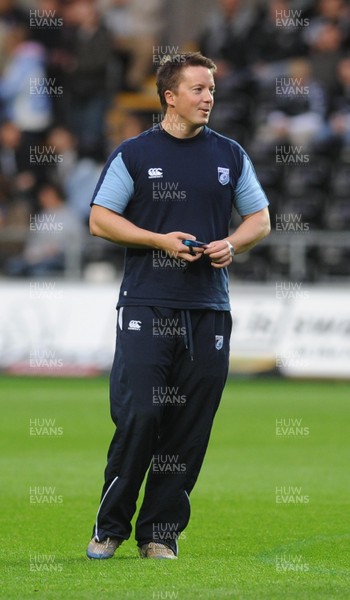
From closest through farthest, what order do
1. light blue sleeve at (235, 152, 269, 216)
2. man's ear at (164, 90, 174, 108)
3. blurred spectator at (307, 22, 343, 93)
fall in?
man's ear at (164, 90, 174, 108) < light blue sleeve at (235, 152, 269, 216) < blurred spectator at (307, 22, 343, 93)

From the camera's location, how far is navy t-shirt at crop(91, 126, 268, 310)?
23.2 ft

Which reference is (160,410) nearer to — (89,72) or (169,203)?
(169,203)

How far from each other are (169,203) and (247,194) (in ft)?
1.65

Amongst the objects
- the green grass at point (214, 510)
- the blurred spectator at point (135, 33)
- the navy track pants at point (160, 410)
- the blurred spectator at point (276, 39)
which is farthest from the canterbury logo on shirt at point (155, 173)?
the blurred spectator at point (135, 33)

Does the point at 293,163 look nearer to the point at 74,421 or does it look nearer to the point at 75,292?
the point at 75,292

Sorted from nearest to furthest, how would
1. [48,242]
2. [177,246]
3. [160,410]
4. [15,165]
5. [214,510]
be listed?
[177,246] → [160,410] → [214,510] → [48,242] → [15,165]

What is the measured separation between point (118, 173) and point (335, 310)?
13.0 meters

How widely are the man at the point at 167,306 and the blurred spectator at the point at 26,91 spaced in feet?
55.8

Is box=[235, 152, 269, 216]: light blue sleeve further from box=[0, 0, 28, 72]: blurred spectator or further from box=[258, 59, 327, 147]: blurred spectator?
box=[0, 0, 28, 72]: blurred spectator

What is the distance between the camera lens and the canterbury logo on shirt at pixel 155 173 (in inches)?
277

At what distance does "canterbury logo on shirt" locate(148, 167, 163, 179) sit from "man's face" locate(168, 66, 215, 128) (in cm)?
31

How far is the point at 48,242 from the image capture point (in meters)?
21.1

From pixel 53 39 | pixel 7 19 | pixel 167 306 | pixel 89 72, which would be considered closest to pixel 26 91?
pixel 89 72

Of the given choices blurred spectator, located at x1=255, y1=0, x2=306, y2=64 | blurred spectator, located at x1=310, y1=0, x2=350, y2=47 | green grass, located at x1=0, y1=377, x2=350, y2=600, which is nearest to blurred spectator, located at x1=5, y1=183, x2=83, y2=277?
green grass, located at x1=0, y1=377, x2=350, y2=600
